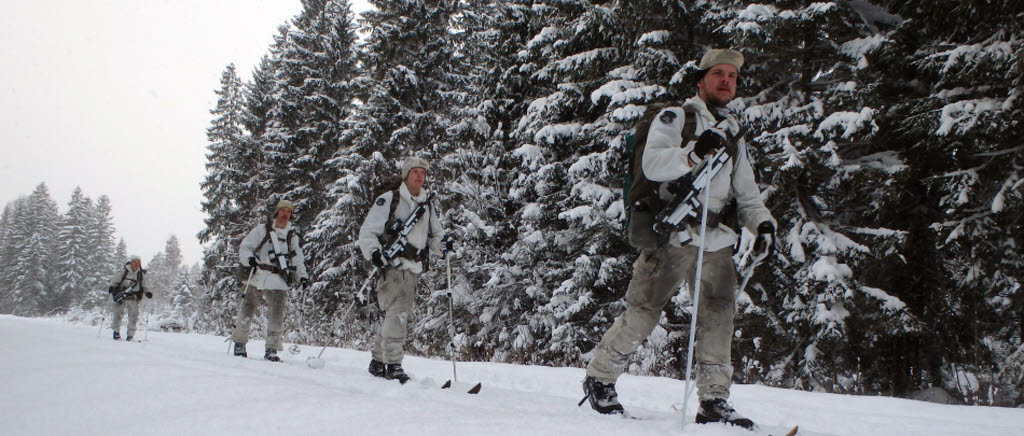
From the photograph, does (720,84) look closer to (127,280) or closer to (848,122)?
(848,122)

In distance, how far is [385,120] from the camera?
1764 cm

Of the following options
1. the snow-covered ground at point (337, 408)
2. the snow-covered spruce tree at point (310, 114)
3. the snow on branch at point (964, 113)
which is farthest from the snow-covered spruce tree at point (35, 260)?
the snow on branch at point (964, 113)

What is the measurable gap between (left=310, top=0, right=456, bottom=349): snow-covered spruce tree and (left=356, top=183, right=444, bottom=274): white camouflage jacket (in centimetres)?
1144

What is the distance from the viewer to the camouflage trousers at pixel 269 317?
7.48 metres

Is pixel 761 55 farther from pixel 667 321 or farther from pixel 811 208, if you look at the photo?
pixel 667 321

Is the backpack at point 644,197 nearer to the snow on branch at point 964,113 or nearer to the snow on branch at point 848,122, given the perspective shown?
the snow on branch at point 848,122

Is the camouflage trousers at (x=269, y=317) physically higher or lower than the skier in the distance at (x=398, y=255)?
lower

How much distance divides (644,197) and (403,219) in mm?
3019

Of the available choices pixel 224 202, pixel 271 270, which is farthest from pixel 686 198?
pixel 224 202

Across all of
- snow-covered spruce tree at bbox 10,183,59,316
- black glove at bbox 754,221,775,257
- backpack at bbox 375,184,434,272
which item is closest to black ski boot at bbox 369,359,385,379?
backpack at bbox 375,184,434,272

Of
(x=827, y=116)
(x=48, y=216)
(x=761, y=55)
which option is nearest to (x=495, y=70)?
(x=761, y=55)

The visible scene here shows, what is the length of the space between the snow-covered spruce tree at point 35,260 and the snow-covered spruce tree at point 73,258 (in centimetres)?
86

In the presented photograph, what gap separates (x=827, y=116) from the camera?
302 inches

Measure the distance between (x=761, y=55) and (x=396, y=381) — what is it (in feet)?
23.8
